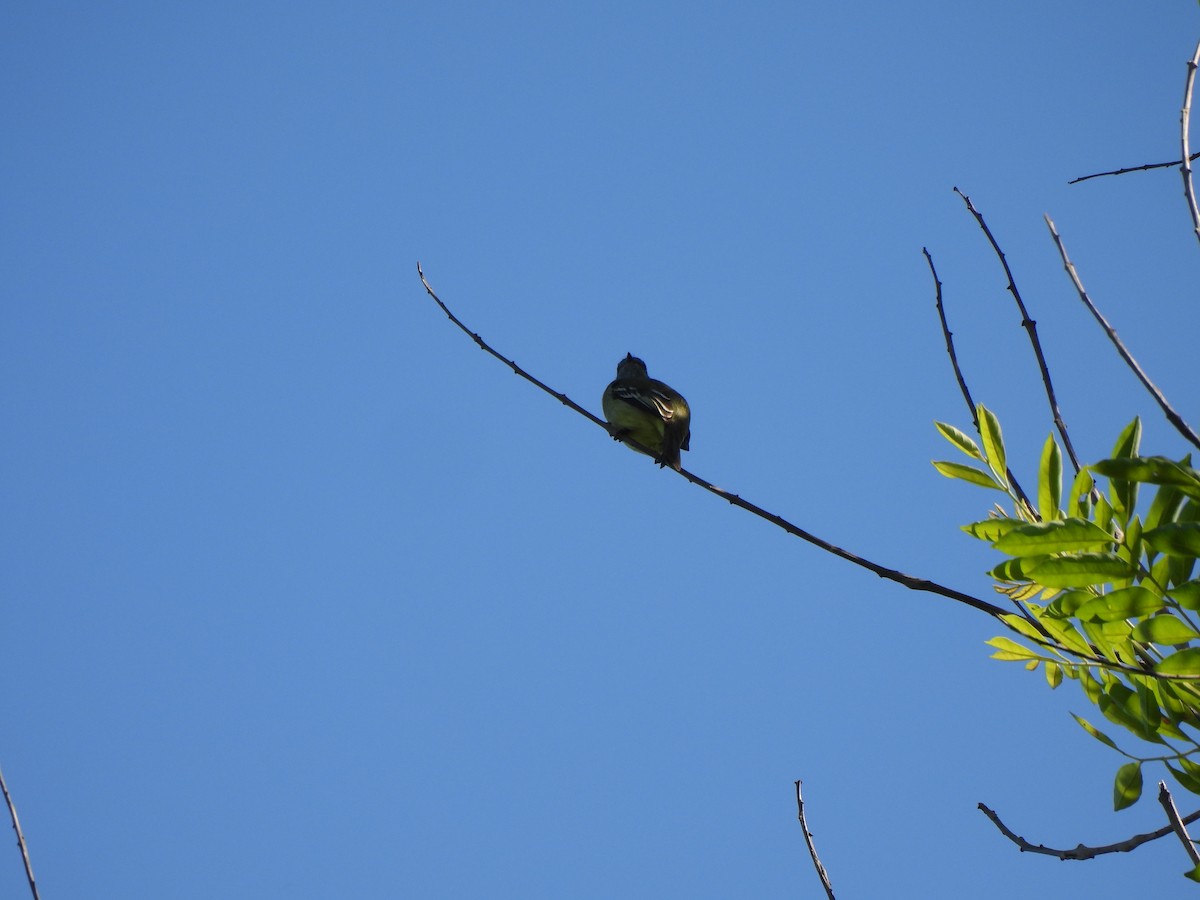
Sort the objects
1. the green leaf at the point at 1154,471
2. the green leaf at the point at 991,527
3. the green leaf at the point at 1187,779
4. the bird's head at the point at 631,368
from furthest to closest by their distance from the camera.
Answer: the bird's head at the point at 631,368, the green leaf at the point at 991,527, the green leaf at the point at 1187,779, the green leaf at the point at 1154,471

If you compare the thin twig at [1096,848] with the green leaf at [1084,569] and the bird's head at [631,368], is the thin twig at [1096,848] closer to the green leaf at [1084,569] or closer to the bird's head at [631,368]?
the green leaf at [1084,569]

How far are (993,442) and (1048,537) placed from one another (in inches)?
22.5

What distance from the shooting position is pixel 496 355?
15.5 feet

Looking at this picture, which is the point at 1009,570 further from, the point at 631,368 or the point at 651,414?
the point at 631,368

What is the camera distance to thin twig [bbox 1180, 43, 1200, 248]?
2.37 meters

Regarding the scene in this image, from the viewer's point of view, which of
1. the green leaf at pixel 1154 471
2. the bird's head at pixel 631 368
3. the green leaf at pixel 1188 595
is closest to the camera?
the green leaf at pixel 1154 471

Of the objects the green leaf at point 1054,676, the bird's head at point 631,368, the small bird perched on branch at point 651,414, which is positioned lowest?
the green leaf at point 1054,676

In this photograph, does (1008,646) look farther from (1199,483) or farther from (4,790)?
(4,790)

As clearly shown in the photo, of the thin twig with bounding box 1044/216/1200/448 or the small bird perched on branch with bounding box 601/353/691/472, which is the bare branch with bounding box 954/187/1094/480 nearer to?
the thin twig with bounding box 1044/216/1200/448

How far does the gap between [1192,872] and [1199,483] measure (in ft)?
2.63

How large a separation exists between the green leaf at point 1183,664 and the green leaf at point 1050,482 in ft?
1.64

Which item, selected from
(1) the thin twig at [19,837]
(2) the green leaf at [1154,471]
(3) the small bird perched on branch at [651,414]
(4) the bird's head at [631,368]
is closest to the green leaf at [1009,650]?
(2) the green leaf at [1154,471]

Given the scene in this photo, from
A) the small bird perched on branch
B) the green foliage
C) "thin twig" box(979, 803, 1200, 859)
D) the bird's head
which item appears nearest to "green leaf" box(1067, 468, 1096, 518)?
the green foliage

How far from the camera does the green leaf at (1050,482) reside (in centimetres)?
241
